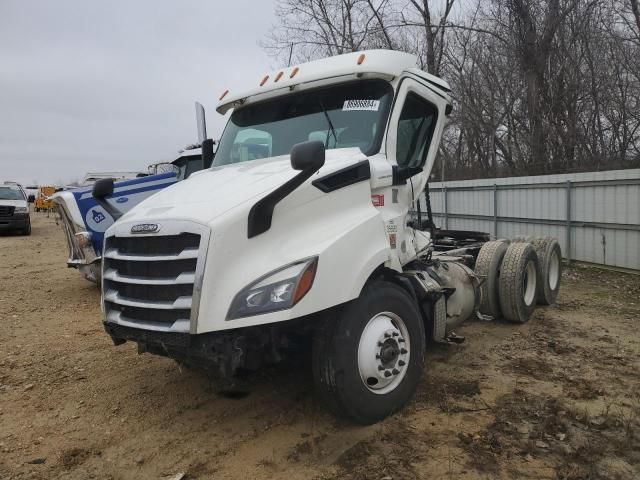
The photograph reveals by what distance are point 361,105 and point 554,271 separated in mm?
4878

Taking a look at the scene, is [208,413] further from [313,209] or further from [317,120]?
[317,120]

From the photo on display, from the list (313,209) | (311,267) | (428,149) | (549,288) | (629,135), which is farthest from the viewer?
(629,135)

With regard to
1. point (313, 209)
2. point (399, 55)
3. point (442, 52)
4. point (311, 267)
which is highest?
point (442, 52)

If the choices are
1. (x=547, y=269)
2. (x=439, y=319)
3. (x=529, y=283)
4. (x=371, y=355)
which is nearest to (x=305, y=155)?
(x=371, y=355)

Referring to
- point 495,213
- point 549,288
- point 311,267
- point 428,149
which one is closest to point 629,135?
point 495,213

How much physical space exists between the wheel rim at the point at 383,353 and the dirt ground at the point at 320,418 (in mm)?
325

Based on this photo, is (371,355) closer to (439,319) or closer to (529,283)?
(439,319)

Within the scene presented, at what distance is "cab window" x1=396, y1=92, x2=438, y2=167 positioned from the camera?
14.7 feet

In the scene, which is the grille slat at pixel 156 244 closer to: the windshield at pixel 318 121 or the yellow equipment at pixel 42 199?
the windshield at pixel 318 121

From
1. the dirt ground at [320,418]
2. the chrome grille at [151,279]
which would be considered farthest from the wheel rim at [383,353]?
the chrome grille at [151,279]

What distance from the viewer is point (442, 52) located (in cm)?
2138

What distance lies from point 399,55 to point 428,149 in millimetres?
1053

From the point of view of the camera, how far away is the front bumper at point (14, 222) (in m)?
20.3

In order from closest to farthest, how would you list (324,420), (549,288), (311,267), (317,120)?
(311,267) < (324,420) < (317,120) < (549,288)
